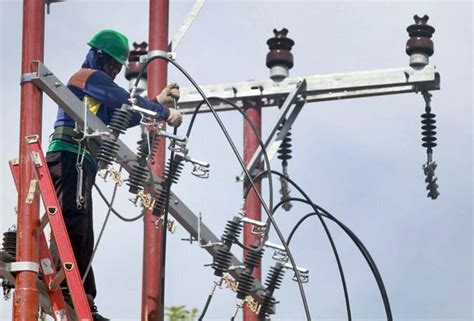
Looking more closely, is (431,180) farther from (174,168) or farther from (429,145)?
(174,168)

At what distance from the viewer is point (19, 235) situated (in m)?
10.7

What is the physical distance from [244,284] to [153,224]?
0.96 metres

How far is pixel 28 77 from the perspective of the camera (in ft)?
35.9

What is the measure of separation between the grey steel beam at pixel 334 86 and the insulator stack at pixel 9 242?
565cm

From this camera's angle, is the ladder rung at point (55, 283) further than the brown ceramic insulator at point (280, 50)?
No

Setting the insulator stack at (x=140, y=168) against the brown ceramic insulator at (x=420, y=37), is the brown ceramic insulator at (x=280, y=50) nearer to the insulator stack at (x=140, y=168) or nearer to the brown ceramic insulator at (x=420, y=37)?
the brown ceramic insulator at (x=420, y=37)

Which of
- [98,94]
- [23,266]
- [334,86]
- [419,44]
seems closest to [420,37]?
[419,44]

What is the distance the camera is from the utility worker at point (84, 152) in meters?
11.7

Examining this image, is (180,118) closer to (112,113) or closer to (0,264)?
(112,113)

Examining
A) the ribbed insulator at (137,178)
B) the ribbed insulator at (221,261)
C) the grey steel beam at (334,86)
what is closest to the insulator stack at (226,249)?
the ribbed insulator at (221,261)

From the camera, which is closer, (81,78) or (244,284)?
(81,78)

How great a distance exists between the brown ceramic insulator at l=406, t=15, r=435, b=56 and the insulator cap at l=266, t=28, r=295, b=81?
1.16m

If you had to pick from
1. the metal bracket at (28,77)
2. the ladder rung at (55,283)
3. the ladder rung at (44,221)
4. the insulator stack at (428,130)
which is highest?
the insulator stack at (428,130)

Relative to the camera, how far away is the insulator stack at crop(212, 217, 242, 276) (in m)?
13.2
